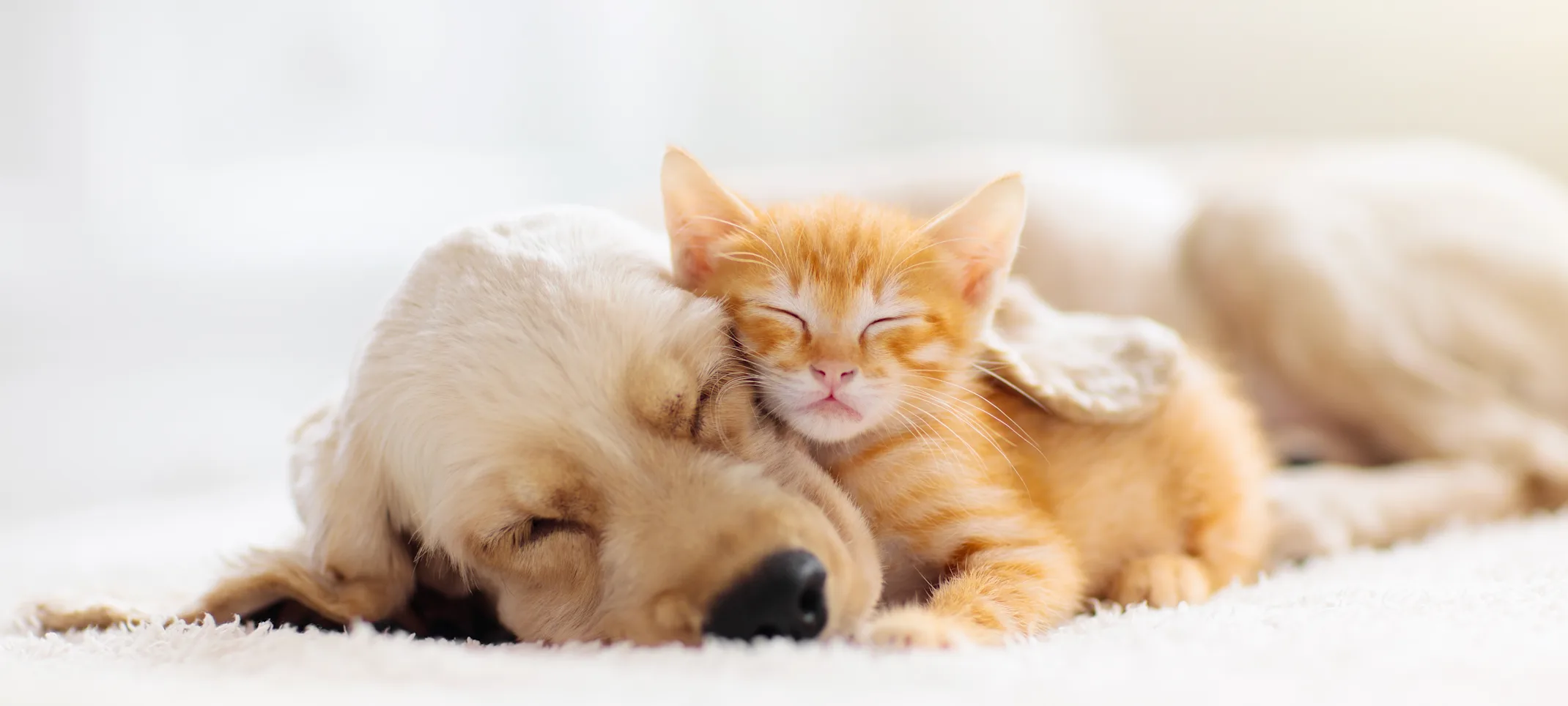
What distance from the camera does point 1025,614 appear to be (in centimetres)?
138

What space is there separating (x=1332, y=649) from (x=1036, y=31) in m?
3.86

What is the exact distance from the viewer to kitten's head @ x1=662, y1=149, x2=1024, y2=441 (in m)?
1.47

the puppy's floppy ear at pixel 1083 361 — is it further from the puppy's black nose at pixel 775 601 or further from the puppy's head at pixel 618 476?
the puppy's black nose at pixel 775 601

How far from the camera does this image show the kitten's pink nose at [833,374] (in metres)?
1.43

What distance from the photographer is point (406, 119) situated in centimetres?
369

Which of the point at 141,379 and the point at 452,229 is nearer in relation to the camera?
the point at 452,229

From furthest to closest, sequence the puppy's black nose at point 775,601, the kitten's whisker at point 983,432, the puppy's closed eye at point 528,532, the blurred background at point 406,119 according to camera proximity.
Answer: the blurred background at point 406,119
the kitten's whisker at point 983,432
the puppy's closed eye at point 528,532
the puppy's black nose at point 775,601

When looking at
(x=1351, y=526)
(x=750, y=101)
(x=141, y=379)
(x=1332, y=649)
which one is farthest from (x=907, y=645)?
(x=750, y=101)

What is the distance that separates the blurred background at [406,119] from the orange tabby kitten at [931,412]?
144 centimetres

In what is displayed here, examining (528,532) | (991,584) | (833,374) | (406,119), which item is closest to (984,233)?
(833,374)

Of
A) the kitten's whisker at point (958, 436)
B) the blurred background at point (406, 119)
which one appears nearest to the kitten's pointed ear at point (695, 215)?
the kitten's whisker at point (958, 436)

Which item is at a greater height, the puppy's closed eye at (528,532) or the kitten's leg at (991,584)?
the puppy's closed eye at (528,532)

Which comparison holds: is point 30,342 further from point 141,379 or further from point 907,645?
point 907,645

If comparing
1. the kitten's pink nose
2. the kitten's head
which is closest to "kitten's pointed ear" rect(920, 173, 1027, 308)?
the kitten's head
